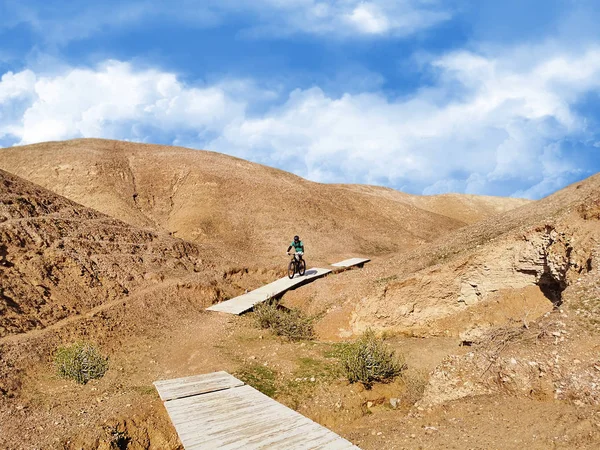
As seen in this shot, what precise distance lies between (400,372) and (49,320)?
10.2m

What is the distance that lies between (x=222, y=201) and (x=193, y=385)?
2929 cm

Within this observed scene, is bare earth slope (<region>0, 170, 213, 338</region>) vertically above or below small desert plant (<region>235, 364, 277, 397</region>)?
above

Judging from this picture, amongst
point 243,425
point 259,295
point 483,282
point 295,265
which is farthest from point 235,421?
point 295,265

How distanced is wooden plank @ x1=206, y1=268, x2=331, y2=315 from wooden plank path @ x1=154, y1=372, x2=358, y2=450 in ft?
21.6

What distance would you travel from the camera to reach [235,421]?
577 centimetres

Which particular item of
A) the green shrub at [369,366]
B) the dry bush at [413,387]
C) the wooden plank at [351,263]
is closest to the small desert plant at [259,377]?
the green shrub at [369,366]

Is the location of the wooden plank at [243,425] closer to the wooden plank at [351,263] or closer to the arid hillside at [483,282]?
the arid hillside at [483,282]

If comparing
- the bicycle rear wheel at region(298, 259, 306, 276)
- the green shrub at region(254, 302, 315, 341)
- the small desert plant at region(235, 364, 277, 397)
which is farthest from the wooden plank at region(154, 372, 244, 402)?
the bicycle rear wheel at region(298, 259, 306, 276)

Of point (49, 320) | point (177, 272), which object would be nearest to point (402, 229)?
point (177, 272)

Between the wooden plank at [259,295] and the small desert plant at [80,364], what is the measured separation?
4.78 meters

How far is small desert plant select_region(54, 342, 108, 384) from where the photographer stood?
29.8ft

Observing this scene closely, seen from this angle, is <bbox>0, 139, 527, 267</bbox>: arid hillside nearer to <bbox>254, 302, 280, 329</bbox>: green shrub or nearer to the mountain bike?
the mountain bike

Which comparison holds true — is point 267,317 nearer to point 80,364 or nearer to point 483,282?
point 80,364

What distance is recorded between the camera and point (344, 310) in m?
13.2
